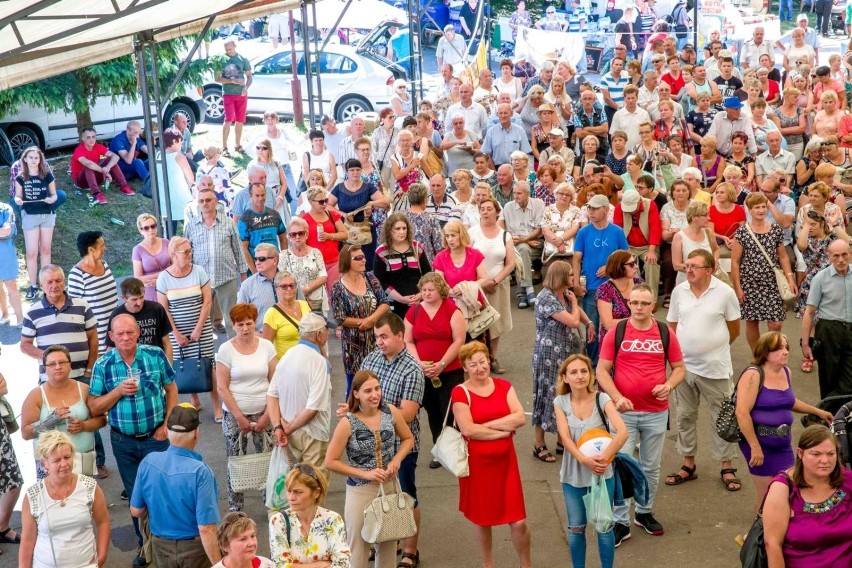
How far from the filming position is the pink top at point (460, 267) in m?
9.62

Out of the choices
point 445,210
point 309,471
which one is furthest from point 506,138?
point 309,471

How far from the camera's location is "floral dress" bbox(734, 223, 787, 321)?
10.0 m

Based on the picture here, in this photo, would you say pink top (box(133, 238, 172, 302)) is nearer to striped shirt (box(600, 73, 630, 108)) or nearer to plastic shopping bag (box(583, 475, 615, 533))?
plastic shopping bag (box(583, 475, 615, 533))

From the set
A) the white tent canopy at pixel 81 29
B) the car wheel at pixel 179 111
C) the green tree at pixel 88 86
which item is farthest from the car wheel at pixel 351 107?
the white tent canopy at pixel 81 29

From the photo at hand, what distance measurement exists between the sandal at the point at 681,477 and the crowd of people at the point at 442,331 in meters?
0.02

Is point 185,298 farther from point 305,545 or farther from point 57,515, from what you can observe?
point 305,545

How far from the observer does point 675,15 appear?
26000mm

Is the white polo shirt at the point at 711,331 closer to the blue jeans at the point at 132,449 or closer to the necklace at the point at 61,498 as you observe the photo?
the blue jeans at the point at 132,449

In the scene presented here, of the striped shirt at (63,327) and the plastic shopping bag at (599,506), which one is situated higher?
the striped shirt at (63,327)

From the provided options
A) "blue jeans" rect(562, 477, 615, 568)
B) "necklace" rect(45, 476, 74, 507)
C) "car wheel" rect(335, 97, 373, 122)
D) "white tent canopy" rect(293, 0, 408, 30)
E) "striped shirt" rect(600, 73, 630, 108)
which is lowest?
"blue jeans" rect(562, 477, 615, 568)

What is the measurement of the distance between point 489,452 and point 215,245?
455cm

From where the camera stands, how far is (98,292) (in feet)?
30.4

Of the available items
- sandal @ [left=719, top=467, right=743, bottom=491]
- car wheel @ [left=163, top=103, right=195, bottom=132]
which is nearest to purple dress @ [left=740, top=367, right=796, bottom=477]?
sandal @ [left=719, top=467, right=743, bottom=491]

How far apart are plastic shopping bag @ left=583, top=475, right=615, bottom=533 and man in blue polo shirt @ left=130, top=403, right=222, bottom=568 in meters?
2.18
